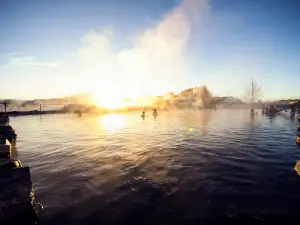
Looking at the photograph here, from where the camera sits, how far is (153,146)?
14.9 m

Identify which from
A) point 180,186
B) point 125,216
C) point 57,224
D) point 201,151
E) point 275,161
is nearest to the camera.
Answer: point 57,224

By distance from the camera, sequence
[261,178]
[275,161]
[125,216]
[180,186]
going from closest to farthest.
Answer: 1. [125,216]
2. [180,186]
3. [261,178]
4. [275,161]

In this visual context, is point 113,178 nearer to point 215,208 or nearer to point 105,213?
point 105,213

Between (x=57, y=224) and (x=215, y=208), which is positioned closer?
(x=57, y=224)

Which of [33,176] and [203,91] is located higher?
[203,91]

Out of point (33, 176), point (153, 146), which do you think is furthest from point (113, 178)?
point (153, 146)

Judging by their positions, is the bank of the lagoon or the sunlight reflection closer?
the bank of the lagoon

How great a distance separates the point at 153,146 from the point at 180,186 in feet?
24.4

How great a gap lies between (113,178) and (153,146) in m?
6.84

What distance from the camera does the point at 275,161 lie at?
34.4ft

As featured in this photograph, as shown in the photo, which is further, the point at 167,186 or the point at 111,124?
the point at 111,124

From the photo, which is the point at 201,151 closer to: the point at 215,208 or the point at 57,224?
the point at 215,208

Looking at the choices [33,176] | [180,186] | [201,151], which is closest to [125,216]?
[180,186]

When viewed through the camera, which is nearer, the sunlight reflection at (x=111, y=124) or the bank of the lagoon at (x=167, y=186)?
the bank of the lagoon at (x=167, y=186)
